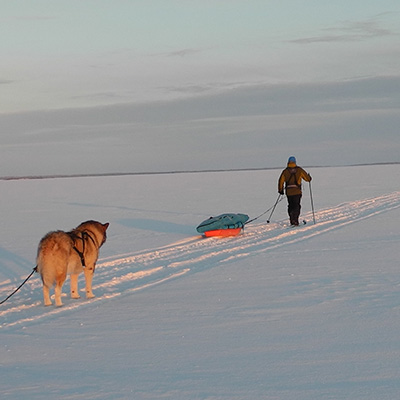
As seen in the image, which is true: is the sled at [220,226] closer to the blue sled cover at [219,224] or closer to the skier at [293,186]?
the blue sled cover at [219,224]

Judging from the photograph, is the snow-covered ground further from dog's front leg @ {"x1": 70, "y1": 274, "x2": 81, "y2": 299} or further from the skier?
the skier

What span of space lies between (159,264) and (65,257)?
117 inches

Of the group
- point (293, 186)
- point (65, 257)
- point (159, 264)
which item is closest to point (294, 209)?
point (293, 186)

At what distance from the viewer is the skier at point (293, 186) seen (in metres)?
14.5

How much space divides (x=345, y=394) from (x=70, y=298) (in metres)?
4.31

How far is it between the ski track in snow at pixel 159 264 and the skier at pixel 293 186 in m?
0.36

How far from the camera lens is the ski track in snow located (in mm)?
6765

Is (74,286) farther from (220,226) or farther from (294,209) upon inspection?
(294,209)

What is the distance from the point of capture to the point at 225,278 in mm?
8188

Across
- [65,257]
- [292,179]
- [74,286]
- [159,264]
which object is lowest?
[74,286]

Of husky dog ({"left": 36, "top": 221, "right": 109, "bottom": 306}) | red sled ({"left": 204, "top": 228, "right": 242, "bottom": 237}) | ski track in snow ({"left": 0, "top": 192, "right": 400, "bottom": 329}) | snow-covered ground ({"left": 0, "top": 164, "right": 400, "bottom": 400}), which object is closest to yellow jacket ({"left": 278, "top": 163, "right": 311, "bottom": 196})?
ski track in snow ({"left": 0, "top": 192, "right": 400, "bottom": 329})

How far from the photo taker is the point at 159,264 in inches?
380

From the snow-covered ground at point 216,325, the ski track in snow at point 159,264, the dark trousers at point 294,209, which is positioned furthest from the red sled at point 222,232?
Result: the dark trousers at point 294,209

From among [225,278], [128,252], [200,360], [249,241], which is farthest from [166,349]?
[249,241]
